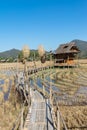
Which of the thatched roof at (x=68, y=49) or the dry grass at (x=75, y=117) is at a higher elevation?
the thatched roof at (x=68, y=49)

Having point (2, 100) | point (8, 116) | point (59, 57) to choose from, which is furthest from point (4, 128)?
point (59, 57)

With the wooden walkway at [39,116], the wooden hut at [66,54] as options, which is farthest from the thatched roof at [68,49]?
the wooden walkway at [39,116]

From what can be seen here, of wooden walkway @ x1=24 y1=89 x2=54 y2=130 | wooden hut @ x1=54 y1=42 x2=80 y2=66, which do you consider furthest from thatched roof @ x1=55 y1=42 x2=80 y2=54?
wooden walkway @ x1=24 y1=89 x2=54 y2=130

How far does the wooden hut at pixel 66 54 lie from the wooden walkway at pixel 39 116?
44.6 m

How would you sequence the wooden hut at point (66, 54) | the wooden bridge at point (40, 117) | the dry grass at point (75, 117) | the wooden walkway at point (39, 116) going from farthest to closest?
the wooden hut at point (66, 54)
the dry grass at point (75, 117)
the wooden walkway at point (39, 116)
the wooden bridge at point (40, 117)

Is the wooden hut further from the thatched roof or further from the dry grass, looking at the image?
the dry grass

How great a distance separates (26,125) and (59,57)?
187 ft

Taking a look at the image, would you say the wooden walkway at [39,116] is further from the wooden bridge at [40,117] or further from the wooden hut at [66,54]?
the wooden hut at [66,54]

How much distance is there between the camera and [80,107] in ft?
79.6

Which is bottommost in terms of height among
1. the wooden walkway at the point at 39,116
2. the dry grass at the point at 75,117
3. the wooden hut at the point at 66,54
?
the dry grass at the point at 75,117

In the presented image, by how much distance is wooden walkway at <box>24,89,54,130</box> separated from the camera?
17.2 metres

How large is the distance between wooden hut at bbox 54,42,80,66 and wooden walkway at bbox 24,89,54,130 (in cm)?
4456

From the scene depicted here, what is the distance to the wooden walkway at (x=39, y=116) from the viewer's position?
17.2m

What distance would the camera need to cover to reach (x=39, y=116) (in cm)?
1961
